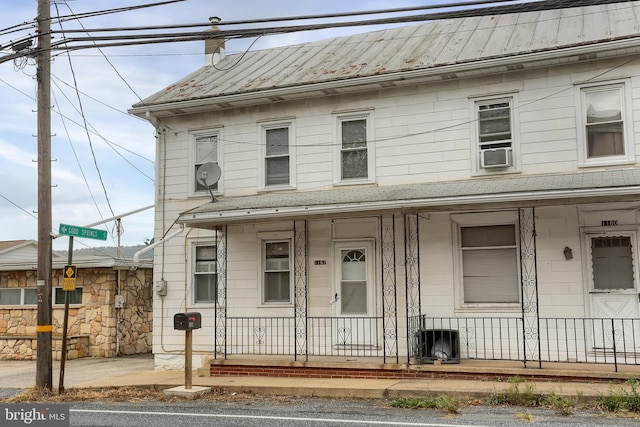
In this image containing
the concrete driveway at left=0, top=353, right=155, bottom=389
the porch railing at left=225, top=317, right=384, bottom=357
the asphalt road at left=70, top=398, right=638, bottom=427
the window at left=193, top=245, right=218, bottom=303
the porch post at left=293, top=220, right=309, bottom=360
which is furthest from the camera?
the window at left=193, top=245, right=218, bottom=303

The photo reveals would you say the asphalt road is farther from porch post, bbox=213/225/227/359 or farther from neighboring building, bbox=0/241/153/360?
neighboring building, bbox=0/241/153/360

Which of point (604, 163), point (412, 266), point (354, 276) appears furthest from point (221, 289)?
point (604, 163)

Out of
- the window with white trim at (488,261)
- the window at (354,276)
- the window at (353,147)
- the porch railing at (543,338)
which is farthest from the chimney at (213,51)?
the porch railing at (543,338)

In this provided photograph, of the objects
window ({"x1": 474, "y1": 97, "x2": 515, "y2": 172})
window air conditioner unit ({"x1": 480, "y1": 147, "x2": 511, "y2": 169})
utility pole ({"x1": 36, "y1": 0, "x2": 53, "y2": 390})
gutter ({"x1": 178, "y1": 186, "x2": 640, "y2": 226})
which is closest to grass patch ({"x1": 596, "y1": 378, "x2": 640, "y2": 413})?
gutter ({"x1": 178, "y1": 186, "x2": 640, "y2": 226})

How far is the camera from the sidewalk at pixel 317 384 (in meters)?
10.1

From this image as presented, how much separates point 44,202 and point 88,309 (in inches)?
303

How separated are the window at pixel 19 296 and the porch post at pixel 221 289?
7618 mm

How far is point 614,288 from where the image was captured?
38.4ft

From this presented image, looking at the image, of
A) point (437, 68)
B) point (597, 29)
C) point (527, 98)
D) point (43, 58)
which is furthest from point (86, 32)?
point (597, 29)

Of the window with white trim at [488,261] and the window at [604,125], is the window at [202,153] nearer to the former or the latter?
the window with white trim at [488,261]

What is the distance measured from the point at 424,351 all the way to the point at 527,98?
193 inches

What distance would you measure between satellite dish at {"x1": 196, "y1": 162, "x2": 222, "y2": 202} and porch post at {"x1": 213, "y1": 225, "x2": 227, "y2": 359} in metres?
0.96

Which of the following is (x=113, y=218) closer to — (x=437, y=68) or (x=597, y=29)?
(x=437, y=68)

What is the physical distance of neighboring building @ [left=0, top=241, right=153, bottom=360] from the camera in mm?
18516
